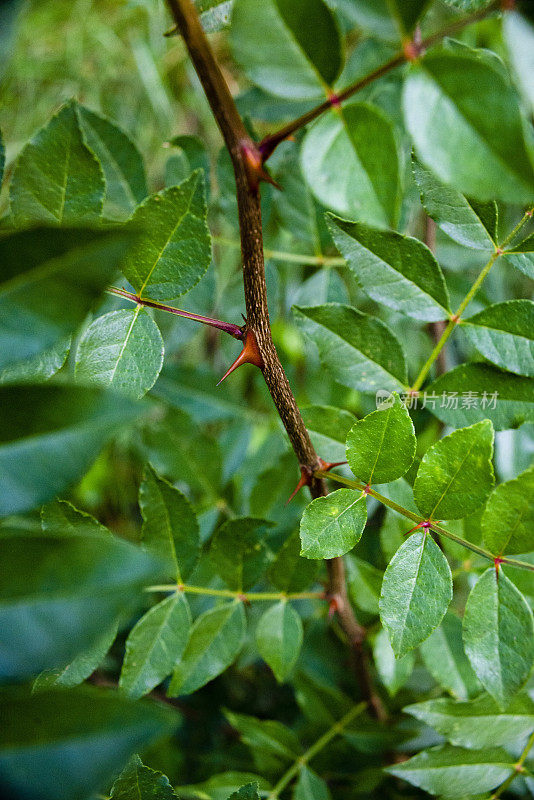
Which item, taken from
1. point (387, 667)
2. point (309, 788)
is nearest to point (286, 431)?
point (387, 667)

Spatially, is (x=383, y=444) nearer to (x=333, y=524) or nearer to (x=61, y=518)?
(x=333, y=524)

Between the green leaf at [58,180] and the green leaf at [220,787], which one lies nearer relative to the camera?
the green leaf at [58,180]

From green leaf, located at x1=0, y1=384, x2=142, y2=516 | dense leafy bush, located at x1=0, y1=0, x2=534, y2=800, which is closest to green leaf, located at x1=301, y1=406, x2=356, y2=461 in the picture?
dense leafy bush, located at x1=0, y1=0, x2=534, y2=800

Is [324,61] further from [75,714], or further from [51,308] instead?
[75,714]

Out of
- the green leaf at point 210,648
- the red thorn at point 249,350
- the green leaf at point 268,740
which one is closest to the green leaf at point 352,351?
the red thorn at point 249,350

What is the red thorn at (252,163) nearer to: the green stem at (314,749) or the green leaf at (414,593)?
the green leaf at (414,593)
